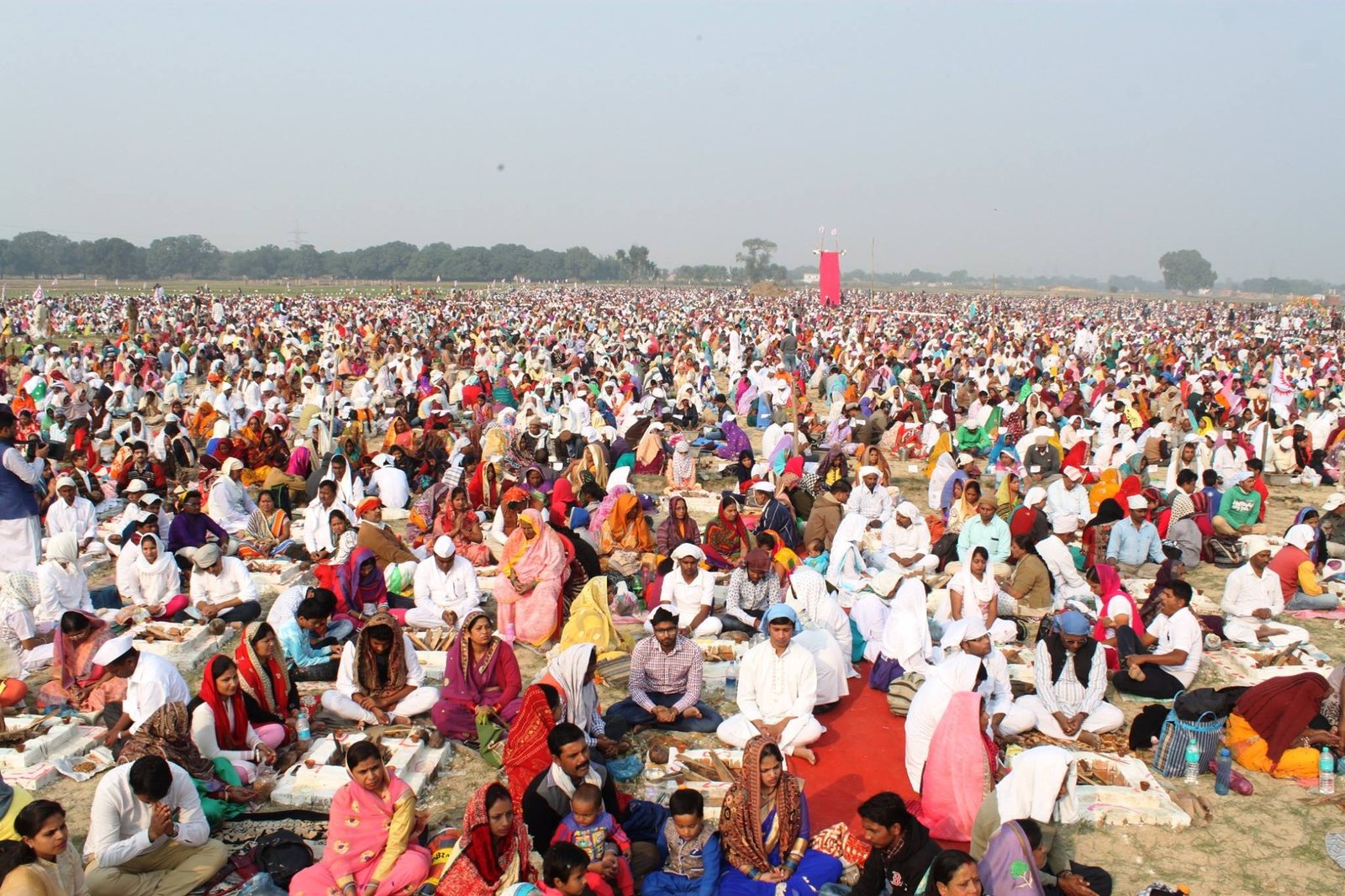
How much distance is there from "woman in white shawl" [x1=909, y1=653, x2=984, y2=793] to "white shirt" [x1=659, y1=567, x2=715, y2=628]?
2017 millimetres

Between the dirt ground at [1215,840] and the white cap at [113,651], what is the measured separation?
604mm

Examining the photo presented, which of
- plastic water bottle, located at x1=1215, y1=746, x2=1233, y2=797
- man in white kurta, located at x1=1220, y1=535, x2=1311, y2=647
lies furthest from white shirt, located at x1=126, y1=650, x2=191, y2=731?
man in white kurta, located at x1=1220, y1=535, x2=1311, y2=647

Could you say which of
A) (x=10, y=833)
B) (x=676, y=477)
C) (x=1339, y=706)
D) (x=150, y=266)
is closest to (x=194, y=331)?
(x=676, y=477)

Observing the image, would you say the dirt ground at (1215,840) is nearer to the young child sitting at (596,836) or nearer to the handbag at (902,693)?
the young child sitting at (596,836)

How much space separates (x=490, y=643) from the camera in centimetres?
493

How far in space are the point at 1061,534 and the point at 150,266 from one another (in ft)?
292

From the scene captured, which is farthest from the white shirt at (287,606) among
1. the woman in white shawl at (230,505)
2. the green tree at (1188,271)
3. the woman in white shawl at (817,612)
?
the green tree at (1188,271)

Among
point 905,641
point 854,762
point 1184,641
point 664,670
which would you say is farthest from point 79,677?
point 1184,641

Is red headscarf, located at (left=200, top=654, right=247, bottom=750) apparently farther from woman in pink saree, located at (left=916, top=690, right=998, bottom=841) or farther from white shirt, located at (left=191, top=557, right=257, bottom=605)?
woman in pink saree, located at (left=916, top=690, right=998, bottom=841)

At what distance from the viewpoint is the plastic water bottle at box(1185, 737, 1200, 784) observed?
4.59 m

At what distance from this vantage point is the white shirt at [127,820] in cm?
351

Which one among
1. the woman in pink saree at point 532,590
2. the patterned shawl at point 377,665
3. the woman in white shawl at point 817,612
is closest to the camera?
the patterned shawl at point 377,665

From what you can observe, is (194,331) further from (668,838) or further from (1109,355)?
(668,838)

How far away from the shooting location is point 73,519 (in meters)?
7.68
